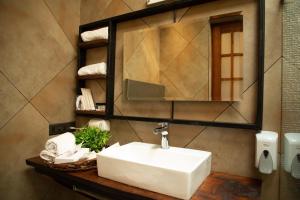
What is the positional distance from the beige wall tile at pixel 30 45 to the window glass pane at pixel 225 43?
1.19 metres

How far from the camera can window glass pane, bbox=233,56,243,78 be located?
1.05 m

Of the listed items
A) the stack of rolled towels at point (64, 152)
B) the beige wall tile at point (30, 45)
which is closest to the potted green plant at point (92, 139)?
the stack of rolled towels at point (64, 152)

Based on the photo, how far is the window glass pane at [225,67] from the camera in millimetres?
1079

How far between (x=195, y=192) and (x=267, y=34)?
33.0 inches

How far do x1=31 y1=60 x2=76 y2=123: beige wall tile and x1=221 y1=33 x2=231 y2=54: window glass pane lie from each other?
3.87 ft

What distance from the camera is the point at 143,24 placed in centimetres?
139

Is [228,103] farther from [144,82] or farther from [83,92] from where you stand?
[83,92]

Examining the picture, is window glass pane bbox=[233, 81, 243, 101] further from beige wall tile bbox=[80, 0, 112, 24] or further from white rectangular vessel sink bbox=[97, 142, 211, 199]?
beige wall tile bbox=[80, 0, 112, 24]

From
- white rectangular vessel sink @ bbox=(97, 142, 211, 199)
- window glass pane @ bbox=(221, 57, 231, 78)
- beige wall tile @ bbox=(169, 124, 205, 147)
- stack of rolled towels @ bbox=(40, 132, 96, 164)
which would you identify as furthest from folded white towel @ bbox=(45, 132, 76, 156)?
window glass pane @ bbox=(221, 57, 231, 78)

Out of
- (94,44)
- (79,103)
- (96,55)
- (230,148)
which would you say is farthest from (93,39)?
(230,148)

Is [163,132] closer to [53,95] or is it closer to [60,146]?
[60,146]

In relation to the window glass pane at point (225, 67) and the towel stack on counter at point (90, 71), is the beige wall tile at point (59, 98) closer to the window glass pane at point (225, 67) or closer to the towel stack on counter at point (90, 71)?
the towel stack on counter at point (90, 71)

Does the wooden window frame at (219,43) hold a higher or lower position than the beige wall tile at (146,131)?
higher

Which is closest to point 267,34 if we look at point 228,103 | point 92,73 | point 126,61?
point 228,103
